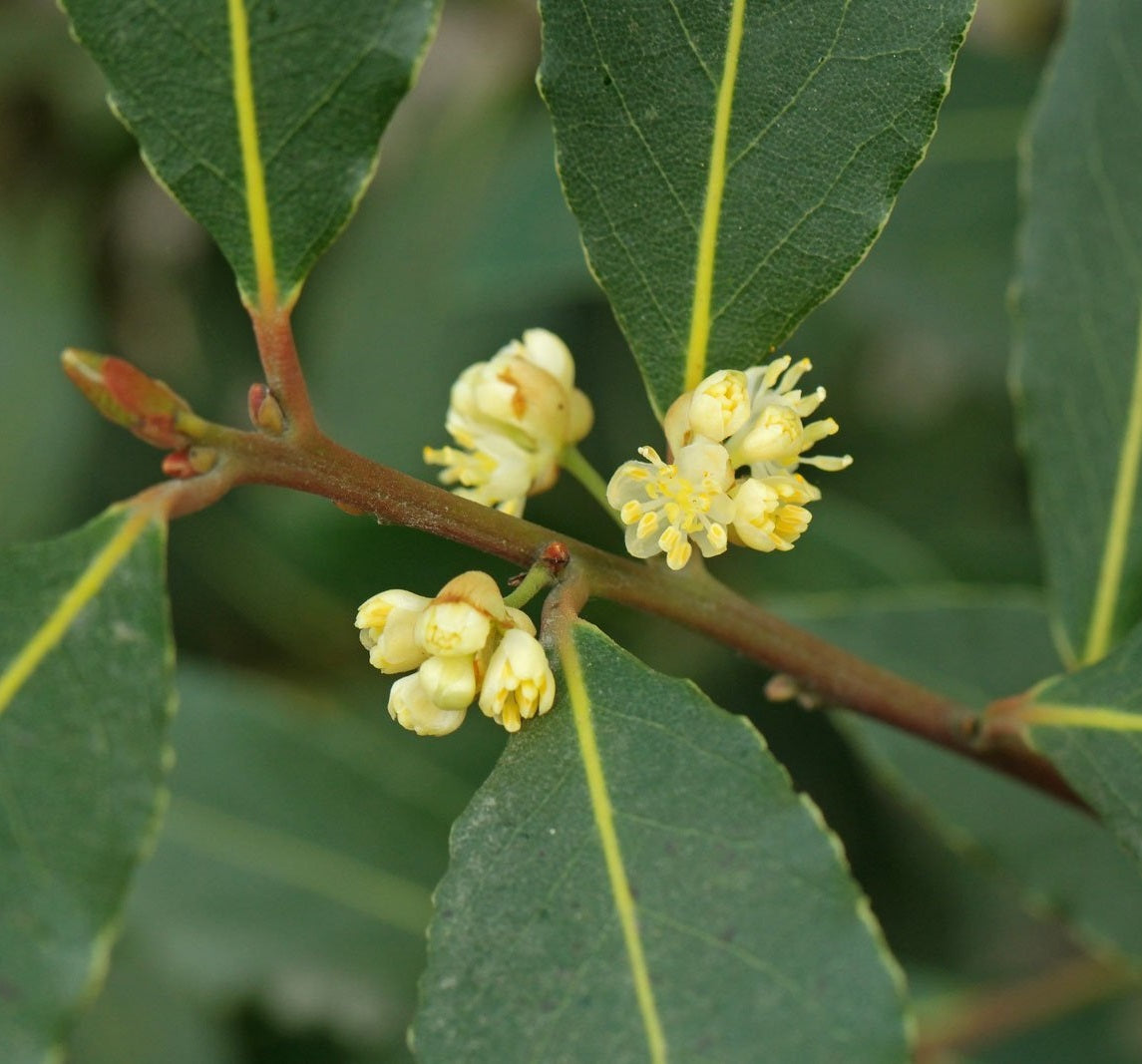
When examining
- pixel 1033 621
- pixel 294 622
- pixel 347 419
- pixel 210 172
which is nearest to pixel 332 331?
pixel 347 419

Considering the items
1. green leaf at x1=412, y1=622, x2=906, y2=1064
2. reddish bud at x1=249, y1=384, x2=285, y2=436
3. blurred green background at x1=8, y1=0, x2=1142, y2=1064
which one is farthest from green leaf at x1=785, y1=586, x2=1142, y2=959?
reddish bud at x1=249, y1=384, x2=285, y2=436

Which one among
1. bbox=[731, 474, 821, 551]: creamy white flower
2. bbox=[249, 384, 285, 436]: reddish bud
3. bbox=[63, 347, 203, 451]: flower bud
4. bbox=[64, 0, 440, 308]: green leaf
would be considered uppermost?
bbox=[64, 0, 440, 308]: green leaf

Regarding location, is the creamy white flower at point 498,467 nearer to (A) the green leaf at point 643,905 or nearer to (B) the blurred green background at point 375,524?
(A) the green leaf at point 643,905

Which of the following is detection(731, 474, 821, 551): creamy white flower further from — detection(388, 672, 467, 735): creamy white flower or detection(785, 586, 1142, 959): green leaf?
detection(785, 586, 1142, 959): green leaf

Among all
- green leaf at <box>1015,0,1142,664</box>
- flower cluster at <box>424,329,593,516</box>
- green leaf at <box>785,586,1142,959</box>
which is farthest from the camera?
green leaf at <box>785,586,1142,959</box>

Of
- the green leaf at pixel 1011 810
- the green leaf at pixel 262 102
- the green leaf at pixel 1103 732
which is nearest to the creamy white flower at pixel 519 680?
the green leaf at pixel 262 102
